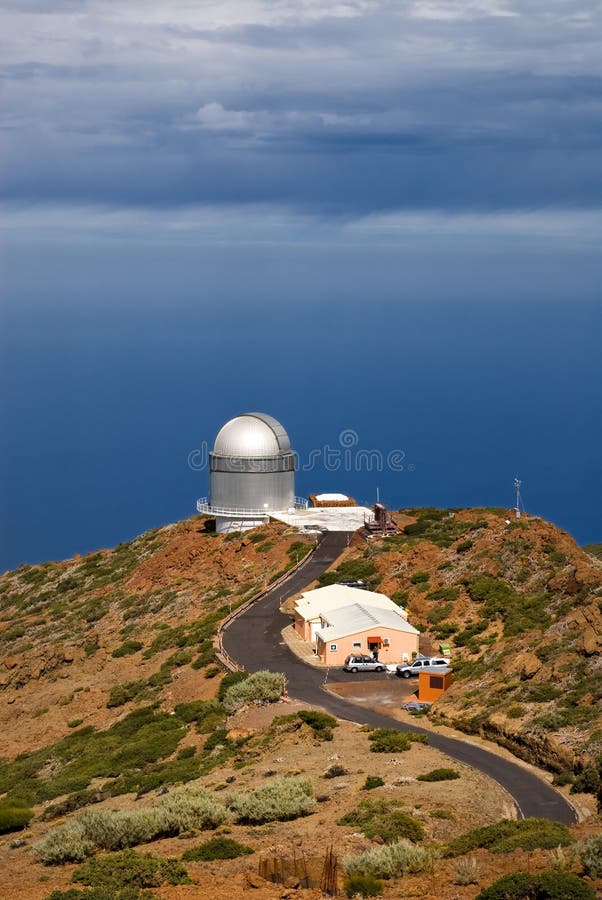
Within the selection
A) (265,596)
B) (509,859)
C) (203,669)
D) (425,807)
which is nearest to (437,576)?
(265,596)

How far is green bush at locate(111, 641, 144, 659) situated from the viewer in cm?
4572

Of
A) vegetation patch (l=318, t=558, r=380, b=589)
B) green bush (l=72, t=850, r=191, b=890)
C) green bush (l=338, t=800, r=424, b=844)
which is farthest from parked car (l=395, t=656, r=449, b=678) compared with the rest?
green bush (l=72, t=850, r=191, b=890)

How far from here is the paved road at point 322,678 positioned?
24562mm

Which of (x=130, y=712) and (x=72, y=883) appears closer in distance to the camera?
(x=72, y=883)

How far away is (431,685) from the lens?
34.1 meters

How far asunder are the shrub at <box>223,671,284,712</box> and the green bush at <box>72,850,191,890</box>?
13.1 meters

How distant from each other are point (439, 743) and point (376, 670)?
8373 millimetres

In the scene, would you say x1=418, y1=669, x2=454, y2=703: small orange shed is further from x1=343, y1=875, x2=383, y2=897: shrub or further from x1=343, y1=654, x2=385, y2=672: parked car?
x1=343, y1=875, x2=383, y2=897: shrub

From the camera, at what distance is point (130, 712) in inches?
1497

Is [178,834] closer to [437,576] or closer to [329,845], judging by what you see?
[329,845]

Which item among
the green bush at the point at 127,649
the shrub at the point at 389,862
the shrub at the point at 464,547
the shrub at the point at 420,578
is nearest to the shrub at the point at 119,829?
the shrub at the point at 389,862

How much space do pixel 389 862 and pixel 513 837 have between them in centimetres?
234

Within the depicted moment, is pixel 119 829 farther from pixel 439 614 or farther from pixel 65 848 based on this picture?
pixel 439 614

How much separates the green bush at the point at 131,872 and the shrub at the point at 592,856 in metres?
6.08
